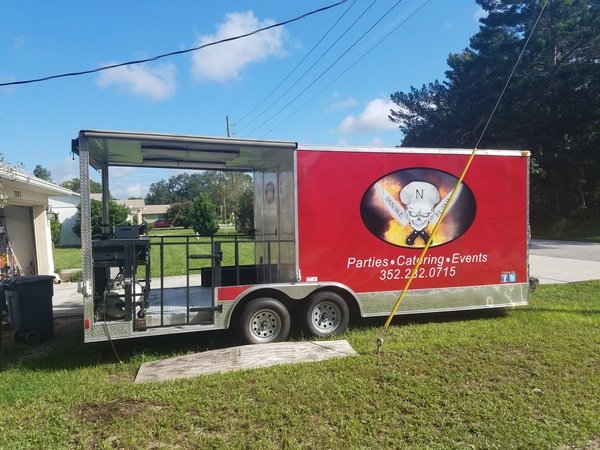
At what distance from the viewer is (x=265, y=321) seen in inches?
241

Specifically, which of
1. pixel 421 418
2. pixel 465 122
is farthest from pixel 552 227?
pixel 421 418

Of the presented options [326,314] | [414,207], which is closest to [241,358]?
[326,314]

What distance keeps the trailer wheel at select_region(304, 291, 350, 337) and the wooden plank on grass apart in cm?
48

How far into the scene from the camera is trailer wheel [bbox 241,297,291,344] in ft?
19.5

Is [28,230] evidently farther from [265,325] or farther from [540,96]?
[540,96]

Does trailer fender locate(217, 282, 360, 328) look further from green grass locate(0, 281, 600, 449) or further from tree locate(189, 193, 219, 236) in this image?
tree locate(189, 193, 219, 236)

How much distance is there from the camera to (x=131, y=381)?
495 centimetres

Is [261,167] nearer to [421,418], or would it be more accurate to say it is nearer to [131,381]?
[131,381]

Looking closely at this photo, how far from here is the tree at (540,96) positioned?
80.6ft

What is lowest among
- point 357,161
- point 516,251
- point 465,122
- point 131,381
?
point 131,381

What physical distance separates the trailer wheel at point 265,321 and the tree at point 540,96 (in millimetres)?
22995

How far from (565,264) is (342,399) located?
12.3 metres

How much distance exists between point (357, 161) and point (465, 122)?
77.4 ft

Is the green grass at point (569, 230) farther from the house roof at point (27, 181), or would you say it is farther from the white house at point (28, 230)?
the white house at point (28, 230)
